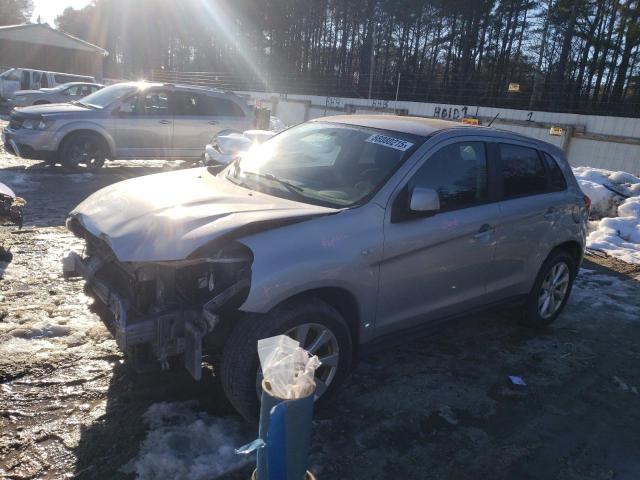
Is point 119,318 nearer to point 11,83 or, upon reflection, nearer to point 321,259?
point 321,259

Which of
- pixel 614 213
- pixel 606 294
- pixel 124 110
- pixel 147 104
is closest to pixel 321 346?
pixel 606 294

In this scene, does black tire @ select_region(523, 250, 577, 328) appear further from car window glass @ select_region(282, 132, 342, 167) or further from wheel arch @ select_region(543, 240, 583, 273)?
car window glass @ select_region(282, 132, 342, 167)

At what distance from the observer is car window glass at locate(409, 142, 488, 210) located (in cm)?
369

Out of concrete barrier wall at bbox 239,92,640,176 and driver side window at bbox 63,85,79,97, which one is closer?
concrete barrier wall at bbox 239,92,640,176

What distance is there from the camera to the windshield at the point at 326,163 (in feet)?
11.7

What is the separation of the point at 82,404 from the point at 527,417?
2825mm

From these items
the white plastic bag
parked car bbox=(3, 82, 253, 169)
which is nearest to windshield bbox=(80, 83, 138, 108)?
parked car bbox=(3, 82, 253, 169)

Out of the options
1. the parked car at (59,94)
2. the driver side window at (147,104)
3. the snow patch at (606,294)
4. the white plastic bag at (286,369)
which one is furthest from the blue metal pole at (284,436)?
the parked car at (59,94)

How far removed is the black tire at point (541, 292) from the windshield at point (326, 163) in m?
1.93

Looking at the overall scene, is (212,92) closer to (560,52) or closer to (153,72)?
(560,52)

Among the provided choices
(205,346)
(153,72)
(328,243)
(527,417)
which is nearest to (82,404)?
(205,346)

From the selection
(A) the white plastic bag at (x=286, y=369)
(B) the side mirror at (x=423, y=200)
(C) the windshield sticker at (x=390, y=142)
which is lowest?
(A) the white plastic bag at (x=286, y=369)

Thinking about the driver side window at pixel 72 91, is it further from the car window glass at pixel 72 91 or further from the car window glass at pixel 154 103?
the car window glass at pixel 154 103

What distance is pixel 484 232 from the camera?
156 inches
